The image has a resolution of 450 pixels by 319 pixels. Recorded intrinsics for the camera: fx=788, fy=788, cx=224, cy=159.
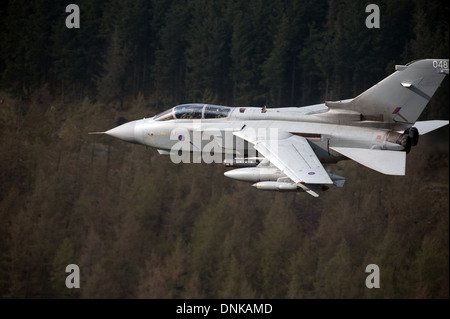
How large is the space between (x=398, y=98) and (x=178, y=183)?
50.3 m

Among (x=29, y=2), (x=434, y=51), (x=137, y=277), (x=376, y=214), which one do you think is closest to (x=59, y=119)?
(x=29, y=2)

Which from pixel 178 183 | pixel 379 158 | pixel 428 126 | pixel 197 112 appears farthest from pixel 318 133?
pixel 178 183

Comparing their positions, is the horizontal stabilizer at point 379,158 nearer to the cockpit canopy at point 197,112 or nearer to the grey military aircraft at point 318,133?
the grey military aircraft at point 318,133

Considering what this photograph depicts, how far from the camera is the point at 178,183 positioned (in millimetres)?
80750

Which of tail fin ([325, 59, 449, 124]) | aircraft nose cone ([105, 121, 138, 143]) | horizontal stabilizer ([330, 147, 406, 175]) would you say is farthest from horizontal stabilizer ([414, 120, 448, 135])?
aircraft nose cone ([105, 121, 138, 143])

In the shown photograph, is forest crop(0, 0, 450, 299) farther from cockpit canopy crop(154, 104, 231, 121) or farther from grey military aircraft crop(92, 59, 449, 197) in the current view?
grey military aircraft crop(92, 59, 449, 197)

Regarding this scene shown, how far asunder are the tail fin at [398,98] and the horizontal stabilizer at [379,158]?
1661 mm

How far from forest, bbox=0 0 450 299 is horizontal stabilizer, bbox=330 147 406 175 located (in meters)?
36.7

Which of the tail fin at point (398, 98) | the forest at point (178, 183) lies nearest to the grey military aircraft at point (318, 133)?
the tail fin at point (398, 98)

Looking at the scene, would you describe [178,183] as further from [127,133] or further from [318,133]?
[318,133]

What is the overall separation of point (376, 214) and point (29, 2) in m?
43.4

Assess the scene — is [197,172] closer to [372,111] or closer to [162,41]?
[162,41]
